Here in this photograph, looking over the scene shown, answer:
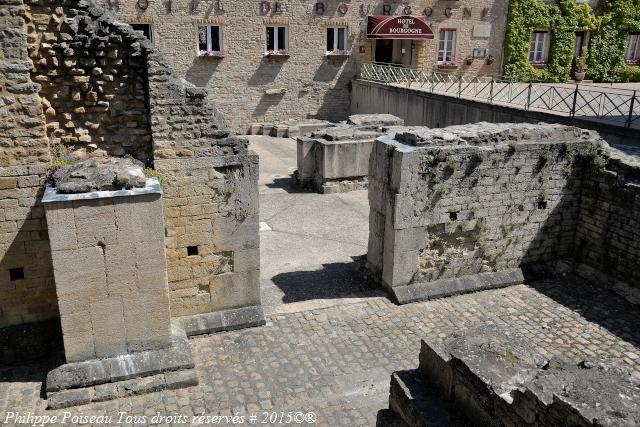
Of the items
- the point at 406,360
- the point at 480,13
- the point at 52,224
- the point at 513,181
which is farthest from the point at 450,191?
the point at 480,13

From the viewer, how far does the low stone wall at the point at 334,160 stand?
14820 millimetres

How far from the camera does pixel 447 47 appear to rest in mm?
26250

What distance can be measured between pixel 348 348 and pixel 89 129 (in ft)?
15.0

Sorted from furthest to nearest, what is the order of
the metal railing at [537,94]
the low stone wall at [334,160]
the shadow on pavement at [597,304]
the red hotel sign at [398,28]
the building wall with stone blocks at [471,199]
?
the red hotel sign at [398,28], the low stone wall at [334,160], the metal railing at [537,94], the building wall with stone blocks at [471,199], the shadow on pavement at [597,304]

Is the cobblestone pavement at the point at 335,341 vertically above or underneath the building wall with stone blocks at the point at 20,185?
underneath

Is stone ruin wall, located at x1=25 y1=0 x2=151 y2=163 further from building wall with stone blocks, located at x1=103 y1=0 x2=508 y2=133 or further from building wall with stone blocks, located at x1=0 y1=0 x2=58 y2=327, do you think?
building wall with stone blocks, located at x1=103 y1=0 x2=508 y2=133

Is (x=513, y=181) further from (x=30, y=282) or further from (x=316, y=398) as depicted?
(x=30, y=282)

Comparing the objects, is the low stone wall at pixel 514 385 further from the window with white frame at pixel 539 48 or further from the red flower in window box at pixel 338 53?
the window with white frame at pixel 539 48

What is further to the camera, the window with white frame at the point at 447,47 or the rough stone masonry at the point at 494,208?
the window with white frame at the point at 447,47

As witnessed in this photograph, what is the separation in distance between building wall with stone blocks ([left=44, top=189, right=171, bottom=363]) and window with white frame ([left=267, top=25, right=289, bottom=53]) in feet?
60.7

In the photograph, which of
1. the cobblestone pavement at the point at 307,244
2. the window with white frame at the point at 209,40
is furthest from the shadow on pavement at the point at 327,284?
the window with white frame at the point at 209,40

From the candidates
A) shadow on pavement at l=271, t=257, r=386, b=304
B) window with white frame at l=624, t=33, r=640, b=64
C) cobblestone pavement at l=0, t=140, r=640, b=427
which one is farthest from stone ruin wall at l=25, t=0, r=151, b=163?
window with white frame at l=624, t=33, r=640, b=64

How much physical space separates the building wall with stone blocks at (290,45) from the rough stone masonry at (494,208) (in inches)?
607

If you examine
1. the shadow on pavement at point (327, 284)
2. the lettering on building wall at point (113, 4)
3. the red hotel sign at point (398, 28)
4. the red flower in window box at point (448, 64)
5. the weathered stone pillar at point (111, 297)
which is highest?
the lettering on building wall at point (113, 4)
